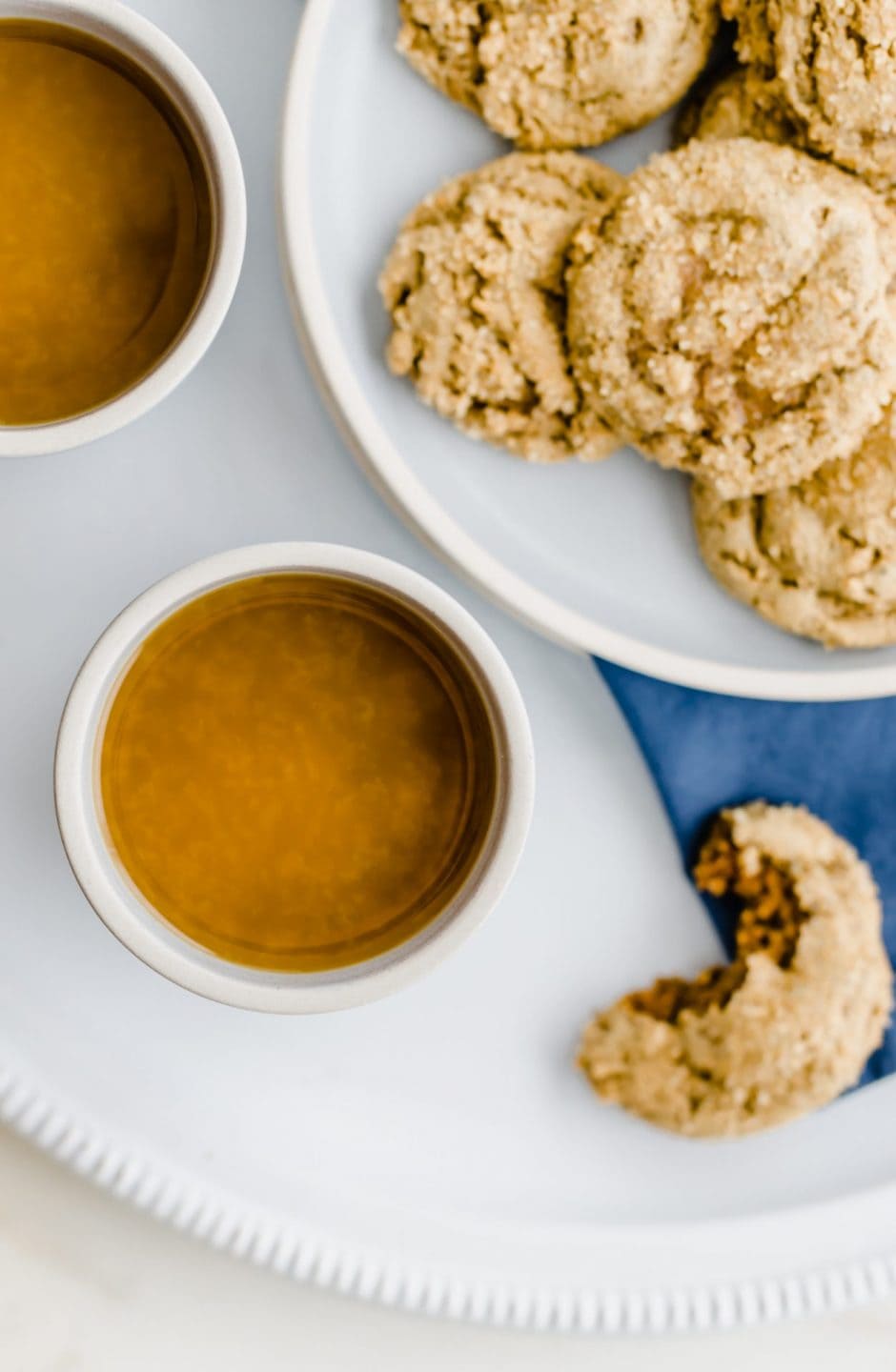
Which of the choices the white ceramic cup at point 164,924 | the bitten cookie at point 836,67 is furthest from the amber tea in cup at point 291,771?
the bitten cookie at point 836,67

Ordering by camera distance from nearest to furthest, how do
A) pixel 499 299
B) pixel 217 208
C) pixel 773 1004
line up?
pixel 217 208 → pixel 499 299 → pixel 773 1004

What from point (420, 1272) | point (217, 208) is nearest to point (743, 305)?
point (217, 208)

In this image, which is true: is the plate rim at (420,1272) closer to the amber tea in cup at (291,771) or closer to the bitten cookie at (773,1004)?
the bitten cookie at (773,1004)

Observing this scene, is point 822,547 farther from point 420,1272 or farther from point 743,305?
point 420,1272

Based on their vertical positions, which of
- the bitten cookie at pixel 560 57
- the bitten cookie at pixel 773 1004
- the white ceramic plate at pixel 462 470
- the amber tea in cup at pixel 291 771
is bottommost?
the bitten cookie at pixel 773 1004

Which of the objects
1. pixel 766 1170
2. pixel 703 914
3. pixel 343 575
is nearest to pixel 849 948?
pixel 703 914

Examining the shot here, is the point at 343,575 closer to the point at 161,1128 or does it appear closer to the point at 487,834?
the point at 487,834

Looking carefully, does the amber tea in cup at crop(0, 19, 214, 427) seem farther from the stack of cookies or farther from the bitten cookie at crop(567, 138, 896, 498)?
the bitten cookie at crop(567, 138, 896, 498)
